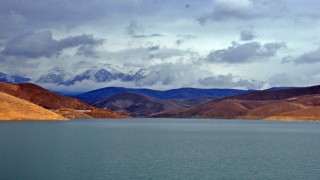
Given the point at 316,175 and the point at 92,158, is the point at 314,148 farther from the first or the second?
the point at 92,158

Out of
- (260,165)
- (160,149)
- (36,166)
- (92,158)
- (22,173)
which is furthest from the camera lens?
(160,149)

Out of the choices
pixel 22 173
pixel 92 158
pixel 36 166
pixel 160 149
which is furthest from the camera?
pixel 160 149

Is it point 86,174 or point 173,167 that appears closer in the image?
point 86,174

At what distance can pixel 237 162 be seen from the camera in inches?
2643

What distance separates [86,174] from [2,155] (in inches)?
814

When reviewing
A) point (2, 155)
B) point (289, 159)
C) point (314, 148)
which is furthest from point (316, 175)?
point (2, 155)

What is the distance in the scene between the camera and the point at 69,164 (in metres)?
62.2

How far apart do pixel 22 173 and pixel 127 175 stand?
1144cm

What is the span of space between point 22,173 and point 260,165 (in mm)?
29763

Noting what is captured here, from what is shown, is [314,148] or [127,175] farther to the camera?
[314,148]

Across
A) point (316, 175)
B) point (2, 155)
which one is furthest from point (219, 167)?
point (2, 155)

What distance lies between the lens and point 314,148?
295ft

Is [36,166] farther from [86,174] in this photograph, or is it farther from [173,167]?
[173,167]

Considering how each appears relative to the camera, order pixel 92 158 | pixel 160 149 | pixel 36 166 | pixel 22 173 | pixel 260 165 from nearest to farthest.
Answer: pixel 22 173 → pixel 36 166 → pixel 260 165 → pixel 92 158 → pixel 160 149
